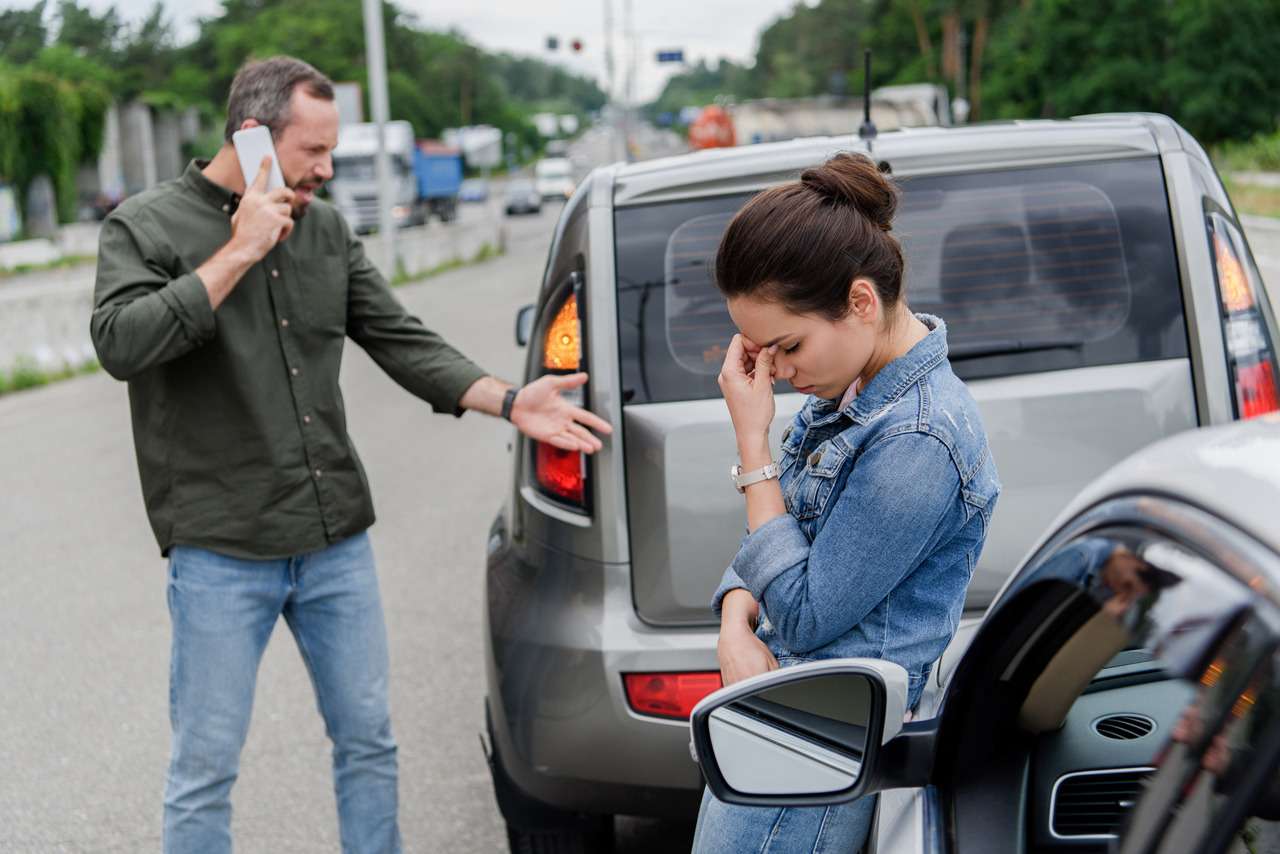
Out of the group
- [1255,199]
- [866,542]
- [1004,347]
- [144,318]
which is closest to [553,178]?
[1255,199]

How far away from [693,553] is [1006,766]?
4.96ft

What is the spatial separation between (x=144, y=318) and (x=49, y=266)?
37.5 metres

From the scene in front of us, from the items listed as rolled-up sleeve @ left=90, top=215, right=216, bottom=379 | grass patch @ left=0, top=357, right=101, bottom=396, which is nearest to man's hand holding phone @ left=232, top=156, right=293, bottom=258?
rolled-up sleeve @ left=90, top=215, right=216, bottom=379

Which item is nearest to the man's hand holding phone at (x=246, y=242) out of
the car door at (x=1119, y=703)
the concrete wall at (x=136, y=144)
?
the car door at (x=1119, y=703)

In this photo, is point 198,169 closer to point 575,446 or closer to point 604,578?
point 575,446

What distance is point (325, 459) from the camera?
3369mm

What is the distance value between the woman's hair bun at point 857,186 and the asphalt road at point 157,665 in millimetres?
2653

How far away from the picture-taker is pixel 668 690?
325 cm

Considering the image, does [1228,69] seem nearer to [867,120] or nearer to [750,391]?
[867,120]

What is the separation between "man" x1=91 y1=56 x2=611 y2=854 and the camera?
10.3ft

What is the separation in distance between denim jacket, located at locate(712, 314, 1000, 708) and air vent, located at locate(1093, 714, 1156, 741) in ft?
0.92

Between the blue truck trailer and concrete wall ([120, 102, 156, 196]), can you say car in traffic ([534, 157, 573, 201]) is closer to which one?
the blue truck trailer

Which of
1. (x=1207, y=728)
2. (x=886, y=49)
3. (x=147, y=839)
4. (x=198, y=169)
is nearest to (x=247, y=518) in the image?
(x=198, y=169)

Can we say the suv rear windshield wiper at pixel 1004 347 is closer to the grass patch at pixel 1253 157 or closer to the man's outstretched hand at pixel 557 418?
the man's outstretched hand at pixel 557 418
